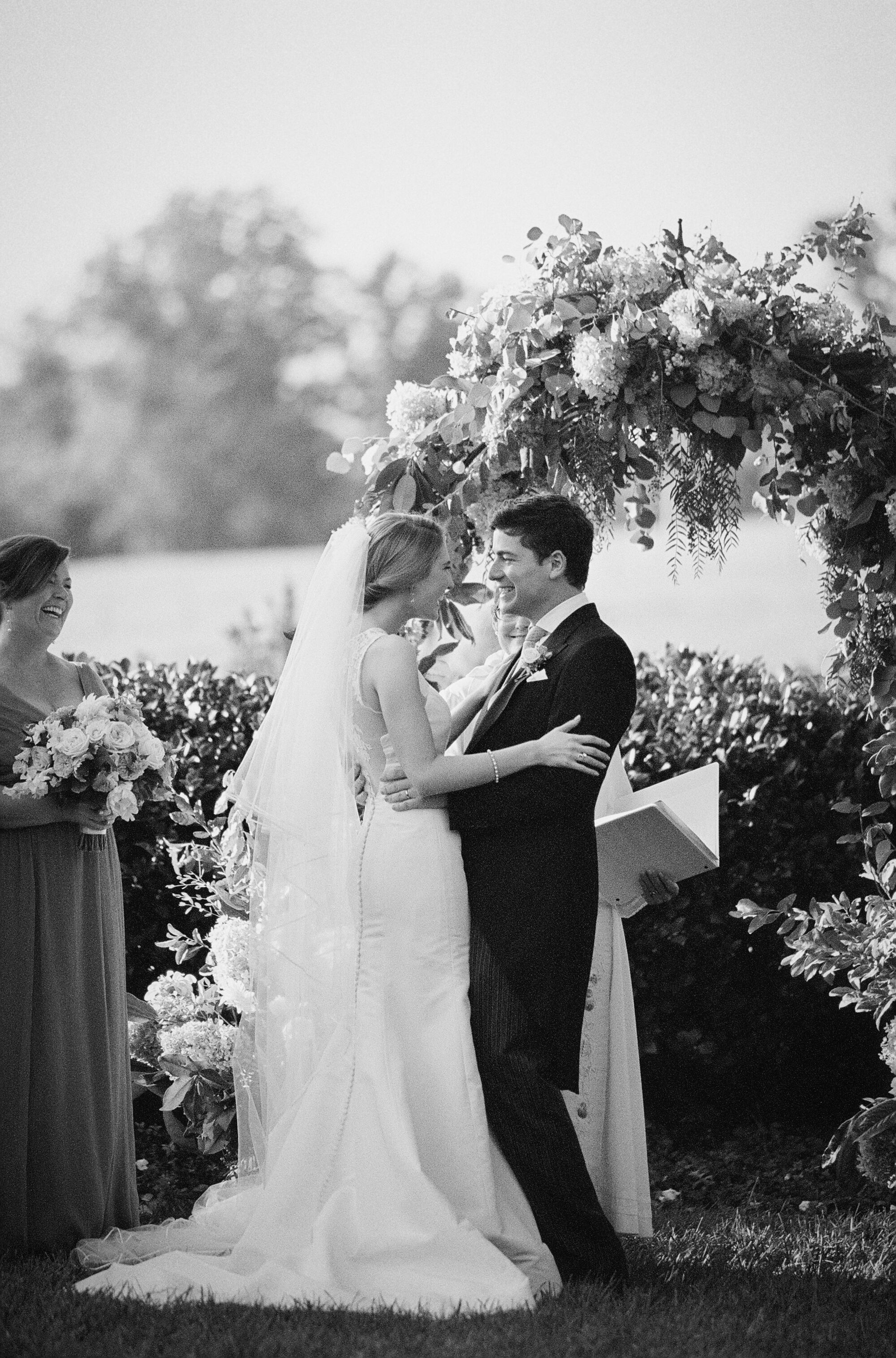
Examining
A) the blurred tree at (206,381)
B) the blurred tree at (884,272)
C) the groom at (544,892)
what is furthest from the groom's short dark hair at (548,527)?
the blurred tree at (206,381)

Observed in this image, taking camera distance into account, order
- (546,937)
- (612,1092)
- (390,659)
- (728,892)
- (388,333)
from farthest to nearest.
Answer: (388,333) < (728,892) < (612,1092) < (390,659) < (546,937)

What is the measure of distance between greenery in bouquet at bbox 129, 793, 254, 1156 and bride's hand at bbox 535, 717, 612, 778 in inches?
48.0

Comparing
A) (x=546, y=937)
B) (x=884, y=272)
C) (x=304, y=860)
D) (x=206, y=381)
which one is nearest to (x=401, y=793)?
(x=304, y=860)

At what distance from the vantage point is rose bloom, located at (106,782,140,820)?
3877 millimetres

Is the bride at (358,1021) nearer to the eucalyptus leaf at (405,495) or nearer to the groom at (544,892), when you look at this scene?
the groom at (544,892)

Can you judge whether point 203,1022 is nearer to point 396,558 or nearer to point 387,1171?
point 387,1171

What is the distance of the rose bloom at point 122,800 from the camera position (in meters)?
3.88

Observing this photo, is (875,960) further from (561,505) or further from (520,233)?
(520,233)

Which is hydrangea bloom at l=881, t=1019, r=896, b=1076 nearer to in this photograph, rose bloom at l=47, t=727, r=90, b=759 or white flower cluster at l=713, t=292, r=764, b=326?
white flower cluster at l=713, t=292, r=764, b=326

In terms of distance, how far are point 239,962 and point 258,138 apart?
31.0 metres

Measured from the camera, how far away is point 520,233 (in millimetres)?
4465

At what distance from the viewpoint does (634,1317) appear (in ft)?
10.9

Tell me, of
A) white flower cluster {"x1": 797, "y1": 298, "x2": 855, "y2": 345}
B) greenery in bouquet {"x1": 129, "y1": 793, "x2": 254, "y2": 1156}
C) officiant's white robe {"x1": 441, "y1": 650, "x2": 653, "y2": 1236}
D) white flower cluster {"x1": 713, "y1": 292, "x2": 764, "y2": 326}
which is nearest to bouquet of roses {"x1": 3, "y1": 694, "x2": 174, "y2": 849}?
greenery in bouquet {"x1": 129, "y1": 793, "x2": 254, "y2": 1156}

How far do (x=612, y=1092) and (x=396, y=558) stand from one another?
1.70 meters
